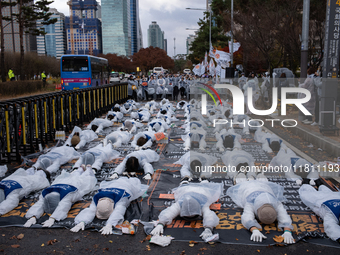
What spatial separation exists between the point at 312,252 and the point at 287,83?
39.0 feet

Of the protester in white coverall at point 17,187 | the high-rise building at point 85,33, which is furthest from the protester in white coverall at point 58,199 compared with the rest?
the high-rise building at point 85,33

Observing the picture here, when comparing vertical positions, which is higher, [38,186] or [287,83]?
[287,83]

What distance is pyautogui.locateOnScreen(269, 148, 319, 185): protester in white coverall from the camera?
6.40 m

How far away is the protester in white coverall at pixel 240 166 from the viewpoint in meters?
6.36

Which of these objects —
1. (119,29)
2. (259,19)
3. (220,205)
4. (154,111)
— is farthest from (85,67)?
(119,29)

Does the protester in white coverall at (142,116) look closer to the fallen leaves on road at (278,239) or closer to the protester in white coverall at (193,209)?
the protester in white coverall at (193,209)

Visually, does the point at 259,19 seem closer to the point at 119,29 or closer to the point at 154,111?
the point at 154,111

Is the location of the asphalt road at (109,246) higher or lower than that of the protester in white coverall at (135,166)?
lower

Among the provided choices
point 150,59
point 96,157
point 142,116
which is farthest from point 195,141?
point 150,59

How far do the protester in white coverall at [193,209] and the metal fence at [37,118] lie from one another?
4655mm

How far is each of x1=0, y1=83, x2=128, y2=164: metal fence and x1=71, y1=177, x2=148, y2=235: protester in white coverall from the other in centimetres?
368

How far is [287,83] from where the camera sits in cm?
1506

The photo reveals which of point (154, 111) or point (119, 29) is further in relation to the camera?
point (119, 29)

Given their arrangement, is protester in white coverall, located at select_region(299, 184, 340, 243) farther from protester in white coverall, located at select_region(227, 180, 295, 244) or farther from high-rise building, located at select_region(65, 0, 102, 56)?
high-rise building, located at select_region(65, 0, 102, 56)
